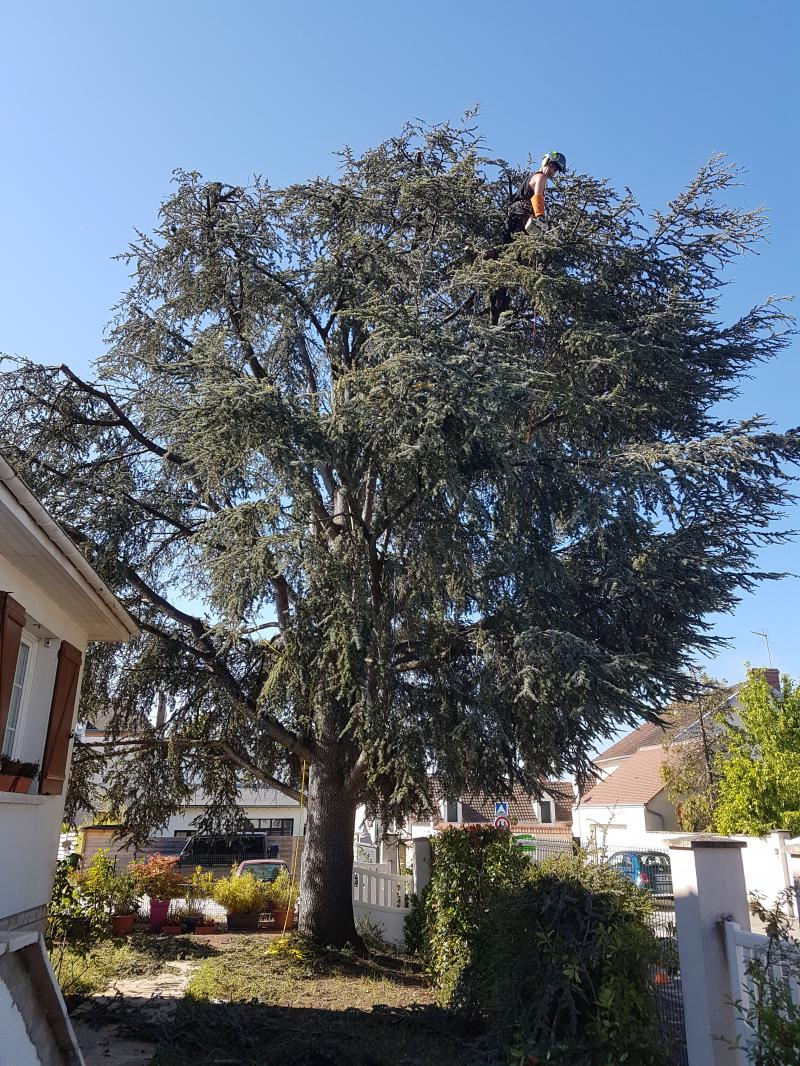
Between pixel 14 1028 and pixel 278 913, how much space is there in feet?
32.9

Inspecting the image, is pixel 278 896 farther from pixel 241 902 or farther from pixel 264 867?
pixel 264 867

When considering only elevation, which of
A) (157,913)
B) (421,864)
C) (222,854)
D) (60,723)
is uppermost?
(60,723)

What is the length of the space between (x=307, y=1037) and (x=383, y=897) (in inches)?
293

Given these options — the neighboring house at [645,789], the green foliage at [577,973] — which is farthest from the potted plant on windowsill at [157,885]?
the neighboring house at [645,789]

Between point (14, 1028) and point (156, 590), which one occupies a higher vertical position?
point (156, 590)

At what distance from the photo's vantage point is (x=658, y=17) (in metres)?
9.62

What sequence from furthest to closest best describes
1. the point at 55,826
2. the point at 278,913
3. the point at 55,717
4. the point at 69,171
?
the point at 278,913
the point at 69,171
the point at 55,826
the point at 55,717

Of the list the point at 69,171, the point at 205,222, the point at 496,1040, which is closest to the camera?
the point at 496,1040

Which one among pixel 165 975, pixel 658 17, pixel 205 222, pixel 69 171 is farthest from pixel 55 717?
pixel 658 17

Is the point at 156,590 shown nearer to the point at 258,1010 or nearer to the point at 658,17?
the point at 258,1010

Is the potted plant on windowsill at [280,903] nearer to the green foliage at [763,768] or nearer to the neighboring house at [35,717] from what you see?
the neighboring house at [35,717]

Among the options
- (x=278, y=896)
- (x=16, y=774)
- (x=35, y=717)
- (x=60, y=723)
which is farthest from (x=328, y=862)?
(x=16, y=774)

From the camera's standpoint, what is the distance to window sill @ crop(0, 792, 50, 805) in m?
5.68

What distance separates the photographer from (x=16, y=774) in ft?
20.1
